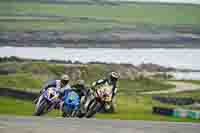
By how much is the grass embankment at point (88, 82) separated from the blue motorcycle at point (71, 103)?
0.24 metres

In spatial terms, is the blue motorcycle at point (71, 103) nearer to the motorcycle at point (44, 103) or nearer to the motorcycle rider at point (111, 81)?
the motorcycle at point (44, 103)

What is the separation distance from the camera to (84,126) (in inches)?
418

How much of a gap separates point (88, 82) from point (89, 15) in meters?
1.48

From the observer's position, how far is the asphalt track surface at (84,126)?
33.8 ft

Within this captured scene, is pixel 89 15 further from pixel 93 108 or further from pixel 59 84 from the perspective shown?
pixel 93 108

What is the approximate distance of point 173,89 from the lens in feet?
36.1

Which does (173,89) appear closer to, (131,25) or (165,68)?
(165,68)

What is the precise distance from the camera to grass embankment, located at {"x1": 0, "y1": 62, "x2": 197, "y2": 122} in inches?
433

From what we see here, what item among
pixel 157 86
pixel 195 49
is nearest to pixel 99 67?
pixel 157 86

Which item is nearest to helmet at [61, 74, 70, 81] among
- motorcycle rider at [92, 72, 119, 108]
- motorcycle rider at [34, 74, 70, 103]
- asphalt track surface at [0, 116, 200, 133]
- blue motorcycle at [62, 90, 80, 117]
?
motorcycle rider at [34, 74, 70, 103]

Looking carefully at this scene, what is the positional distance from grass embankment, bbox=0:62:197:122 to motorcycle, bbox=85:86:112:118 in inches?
7.0

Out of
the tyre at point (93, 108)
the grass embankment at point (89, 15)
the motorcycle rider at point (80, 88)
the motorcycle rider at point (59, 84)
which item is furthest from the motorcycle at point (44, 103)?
the grass embankment at point (89, 15)

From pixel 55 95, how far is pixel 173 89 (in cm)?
263

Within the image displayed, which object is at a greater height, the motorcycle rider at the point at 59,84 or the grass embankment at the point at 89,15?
Answer: the grass embankment at the point at 89,15
